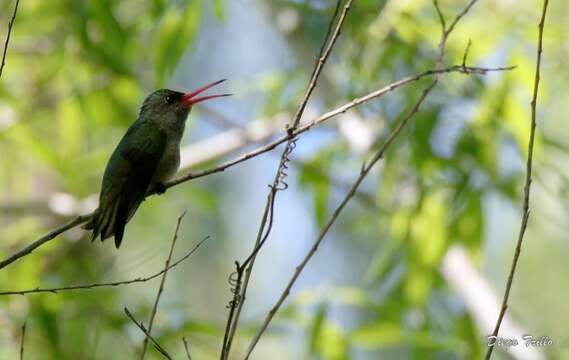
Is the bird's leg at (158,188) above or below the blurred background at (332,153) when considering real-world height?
below

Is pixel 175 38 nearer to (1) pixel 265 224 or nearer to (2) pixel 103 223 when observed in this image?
(2) pixel 103 223

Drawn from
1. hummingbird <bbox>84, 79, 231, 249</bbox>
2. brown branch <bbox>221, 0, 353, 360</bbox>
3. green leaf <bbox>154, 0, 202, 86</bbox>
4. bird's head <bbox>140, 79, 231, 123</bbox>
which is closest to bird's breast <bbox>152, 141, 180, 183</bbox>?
hummingbird <bbox>84, 79, 231, 249</bbox>

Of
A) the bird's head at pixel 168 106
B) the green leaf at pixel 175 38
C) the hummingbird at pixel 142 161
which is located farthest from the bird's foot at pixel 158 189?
the green leaf at pixel 175 38

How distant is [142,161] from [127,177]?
0.22 m

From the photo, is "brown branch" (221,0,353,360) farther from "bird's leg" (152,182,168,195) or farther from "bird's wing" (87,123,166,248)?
"bird's leg" (152,182,168,195)

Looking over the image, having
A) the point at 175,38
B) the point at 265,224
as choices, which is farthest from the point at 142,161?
the point at 265,224

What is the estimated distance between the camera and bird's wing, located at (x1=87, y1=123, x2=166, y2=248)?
441 cm

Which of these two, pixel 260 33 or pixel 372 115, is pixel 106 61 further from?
pixel 260 33

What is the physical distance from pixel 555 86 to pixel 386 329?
241cm

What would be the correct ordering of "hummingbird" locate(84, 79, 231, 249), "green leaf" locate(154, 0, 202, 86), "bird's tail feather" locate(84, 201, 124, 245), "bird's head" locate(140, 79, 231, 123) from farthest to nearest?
"green leaf" locate(154, 0, 202, 86) → "bird's head" locate(140, 79, 231, 123) → "hummingbird" locate(84, 79, 231, 249) → "bird's tail feather" locate(84, 201, 124, 245)

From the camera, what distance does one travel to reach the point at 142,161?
517cm

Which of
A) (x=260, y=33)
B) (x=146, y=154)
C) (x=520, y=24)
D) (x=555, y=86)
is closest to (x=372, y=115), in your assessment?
(x=555, y=86)

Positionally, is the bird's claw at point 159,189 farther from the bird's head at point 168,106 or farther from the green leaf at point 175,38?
the green leaf at point 175,38

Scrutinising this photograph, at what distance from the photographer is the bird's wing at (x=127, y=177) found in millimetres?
4410
